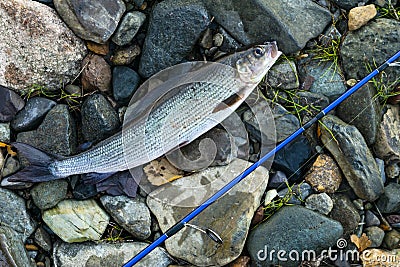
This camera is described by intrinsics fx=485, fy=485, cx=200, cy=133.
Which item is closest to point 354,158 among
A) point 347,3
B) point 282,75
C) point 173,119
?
point 282,75

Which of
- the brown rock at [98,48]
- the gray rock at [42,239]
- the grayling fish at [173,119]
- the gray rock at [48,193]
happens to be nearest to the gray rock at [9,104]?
the grayling fish at [173,119]

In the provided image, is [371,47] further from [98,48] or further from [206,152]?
[98,48]

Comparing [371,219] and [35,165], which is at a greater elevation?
[35,165]

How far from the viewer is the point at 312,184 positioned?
4.38 meters

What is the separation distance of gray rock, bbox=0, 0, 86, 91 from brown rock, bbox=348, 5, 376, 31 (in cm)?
247

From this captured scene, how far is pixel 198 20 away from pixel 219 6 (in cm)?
26

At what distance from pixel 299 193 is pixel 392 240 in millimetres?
945

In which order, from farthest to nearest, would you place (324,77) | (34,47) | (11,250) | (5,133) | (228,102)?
(324,77), (5,133), (34,47), (228,102), (11,250)

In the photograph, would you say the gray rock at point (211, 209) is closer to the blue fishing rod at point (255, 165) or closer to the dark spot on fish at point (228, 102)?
the blue fishing rod at point (255, 165)

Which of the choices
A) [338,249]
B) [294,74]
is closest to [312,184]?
[338,249]

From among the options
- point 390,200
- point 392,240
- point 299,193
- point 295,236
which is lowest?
point 392,240

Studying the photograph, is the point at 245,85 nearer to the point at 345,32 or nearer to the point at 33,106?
the point at 345,32

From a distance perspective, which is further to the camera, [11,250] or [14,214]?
[14,214]

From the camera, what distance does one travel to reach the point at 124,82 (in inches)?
171
